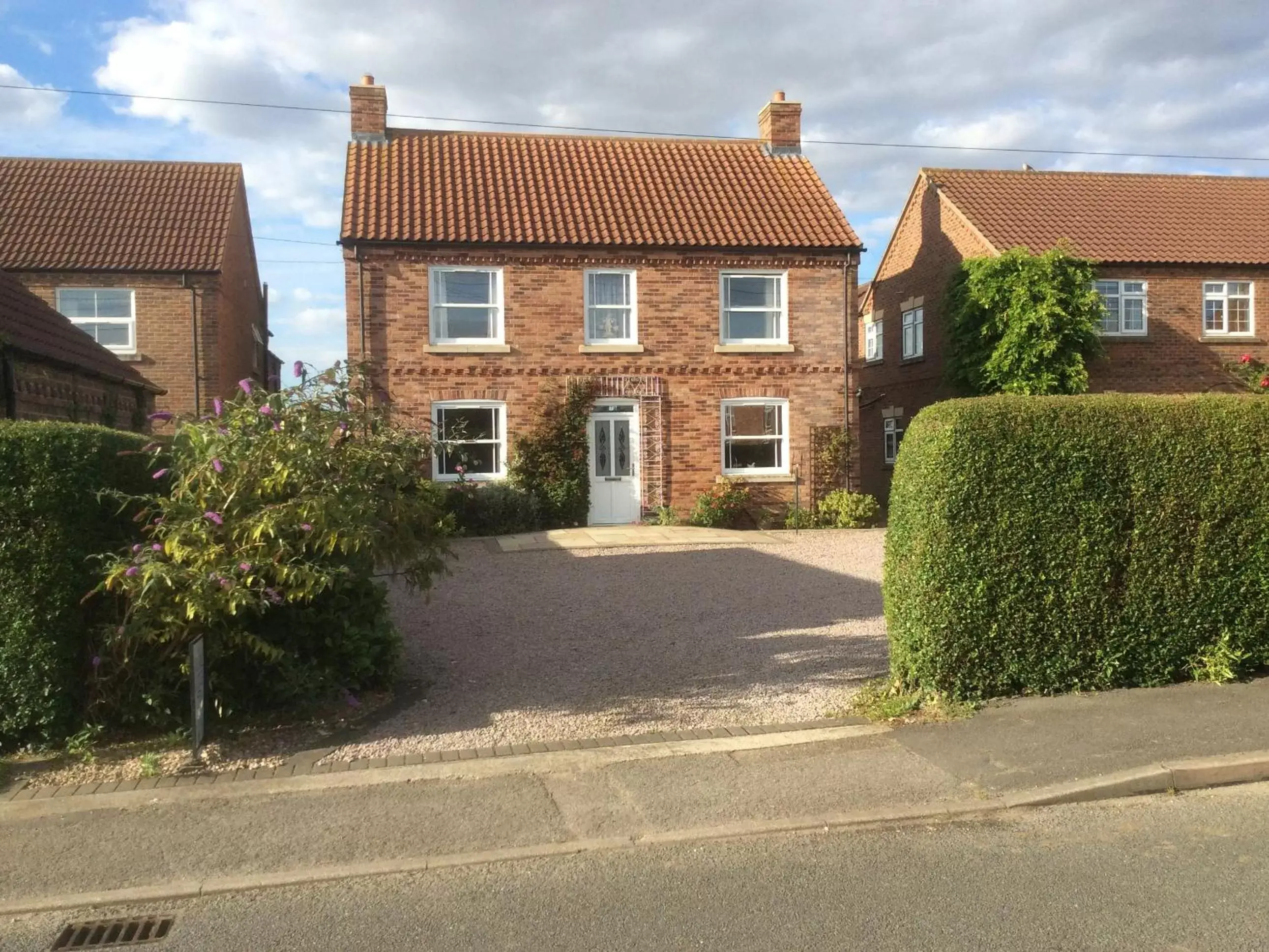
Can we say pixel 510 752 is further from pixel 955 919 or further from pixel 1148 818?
pixel 1148 818

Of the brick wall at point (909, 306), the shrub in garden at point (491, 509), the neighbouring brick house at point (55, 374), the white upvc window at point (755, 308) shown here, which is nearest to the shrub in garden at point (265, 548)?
the neighbouring brick house at point (55, 374)

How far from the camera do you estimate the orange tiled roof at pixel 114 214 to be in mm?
20594

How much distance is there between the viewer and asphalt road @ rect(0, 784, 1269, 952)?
402cm

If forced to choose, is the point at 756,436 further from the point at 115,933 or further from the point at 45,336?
the point at 115,933

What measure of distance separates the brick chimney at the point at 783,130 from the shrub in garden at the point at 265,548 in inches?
676

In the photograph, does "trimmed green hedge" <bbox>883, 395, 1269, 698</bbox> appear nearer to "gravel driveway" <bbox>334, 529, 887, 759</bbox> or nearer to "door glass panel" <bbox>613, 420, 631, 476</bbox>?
"gravel driveway" <bbox>334, 529, 887, 759</bbox>

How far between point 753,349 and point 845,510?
352 centimetres

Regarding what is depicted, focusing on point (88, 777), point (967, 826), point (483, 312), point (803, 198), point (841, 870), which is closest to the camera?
point (841, 870)

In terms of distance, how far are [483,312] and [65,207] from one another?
33.4 ft

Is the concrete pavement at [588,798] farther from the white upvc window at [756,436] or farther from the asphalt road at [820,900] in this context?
the white upvc window at [756,436]

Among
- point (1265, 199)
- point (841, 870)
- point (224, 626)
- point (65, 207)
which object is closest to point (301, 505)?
point (224, 626)

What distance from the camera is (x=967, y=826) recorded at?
5160mm

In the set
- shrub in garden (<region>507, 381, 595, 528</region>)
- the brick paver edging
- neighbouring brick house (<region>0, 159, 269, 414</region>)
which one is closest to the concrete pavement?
the brick paver edging

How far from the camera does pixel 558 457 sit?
1867cm
